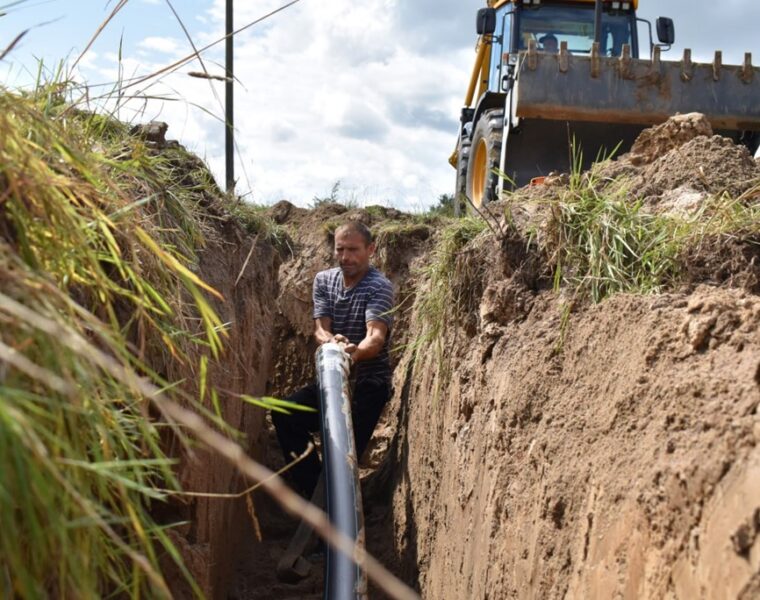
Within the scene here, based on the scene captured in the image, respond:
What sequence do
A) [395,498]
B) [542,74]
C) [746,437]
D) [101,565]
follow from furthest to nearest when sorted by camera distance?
[542,74], [395,498], [746,437], [101,565]

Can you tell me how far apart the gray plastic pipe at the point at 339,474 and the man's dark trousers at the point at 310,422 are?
2.87 ft

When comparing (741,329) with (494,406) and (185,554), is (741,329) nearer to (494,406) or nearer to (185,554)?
(494,406)

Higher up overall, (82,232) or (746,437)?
(82,232)

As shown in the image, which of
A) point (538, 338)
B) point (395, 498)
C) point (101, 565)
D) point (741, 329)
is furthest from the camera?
point (395, 498)

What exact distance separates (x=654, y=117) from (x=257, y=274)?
3729 mm

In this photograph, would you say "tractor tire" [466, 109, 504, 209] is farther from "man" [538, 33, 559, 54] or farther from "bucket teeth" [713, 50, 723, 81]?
"bucket teeth" [713, 50, 723, 81]

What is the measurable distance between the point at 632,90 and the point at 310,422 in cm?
400

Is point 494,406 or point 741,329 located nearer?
point 741,329

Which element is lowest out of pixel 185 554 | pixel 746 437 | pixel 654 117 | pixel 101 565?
pixel 185 554

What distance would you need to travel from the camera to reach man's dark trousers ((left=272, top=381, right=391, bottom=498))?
5965 mm

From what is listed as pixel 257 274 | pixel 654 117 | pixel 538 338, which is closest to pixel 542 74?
pixel 654 117

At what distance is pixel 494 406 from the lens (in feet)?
12.3

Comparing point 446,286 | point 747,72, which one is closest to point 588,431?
point 446,286

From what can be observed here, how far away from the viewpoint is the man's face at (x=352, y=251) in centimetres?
602
